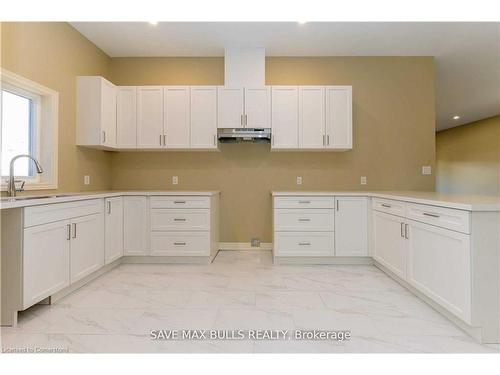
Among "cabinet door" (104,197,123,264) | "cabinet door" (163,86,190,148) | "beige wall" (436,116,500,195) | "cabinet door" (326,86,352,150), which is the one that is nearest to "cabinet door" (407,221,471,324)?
"cabinet door" (326,86,352,150)

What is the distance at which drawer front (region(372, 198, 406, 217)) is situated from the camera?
8.94ft

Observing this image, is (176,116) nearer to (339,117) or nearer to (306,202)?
(306,202)

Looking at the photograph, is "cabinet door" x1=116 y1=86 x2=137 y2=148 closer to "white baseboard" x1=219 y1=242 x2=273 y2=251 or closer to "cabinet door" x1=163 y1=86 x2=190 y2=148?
"cabinet door" x1=163 y1=86 x2=190 y2=148

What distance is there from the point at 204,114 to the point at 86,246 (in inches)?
81.8

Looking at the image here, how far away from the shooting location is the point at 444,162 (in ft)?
30.0

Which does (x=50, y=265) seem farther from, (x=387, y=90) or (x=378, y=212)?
(x=387, y=90)

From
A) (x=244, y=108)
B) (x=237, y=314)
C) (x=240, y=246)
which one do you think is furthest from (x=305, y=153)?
(x=237, y=314)

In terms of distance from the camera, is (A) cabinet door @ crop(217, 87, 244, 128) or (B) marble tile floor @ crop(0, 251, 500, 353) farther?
(A) cabinet door @ crop(217, 87, 244, 128)

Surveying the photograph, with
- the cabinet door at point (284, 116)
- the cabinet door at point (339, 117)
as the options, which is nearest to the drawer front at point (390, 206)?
the cabinet door at point (339, 117)

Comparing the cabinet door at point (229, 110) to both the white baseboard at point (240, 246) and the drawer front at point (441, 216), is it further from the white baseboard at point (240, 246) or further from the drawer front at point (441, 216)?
the drawer front at point (441, 216)

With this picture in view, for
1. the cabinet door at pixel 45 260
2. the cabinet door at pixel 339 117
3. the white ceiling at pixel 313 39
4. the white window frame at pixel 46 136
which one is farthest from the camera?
the cabinet door at pixel 339 117

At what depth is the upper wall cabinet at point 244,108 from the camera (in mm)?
3830

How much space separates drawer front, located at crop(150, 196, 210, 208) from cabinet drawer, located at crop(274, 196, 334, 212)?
909mm

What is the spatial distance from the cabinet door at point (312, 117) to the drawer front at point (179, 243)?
5.76 ft
